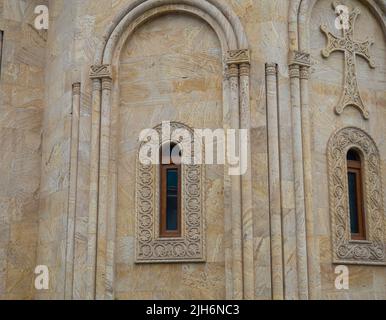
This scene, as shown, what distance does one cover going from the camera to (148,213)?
1337 centimetres

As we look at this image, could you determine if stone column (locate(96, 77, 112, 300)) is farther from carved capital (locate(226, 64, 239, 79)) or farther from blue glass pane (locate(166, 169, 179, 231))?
carved capital (locate(226, 64, 239, 79))

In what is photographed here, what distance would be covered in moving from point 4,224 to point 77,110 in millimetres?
3100

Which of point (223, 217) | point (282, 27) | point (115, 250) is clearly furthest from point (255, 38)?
point (115, 250)

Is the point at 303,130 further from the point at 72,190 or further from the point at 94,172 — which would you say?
the point at 72,190

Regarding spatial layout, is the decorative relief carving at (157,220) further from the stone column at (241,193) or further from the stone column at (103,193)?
the stone column at (241,193)

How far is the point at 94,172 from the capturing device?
13.5m

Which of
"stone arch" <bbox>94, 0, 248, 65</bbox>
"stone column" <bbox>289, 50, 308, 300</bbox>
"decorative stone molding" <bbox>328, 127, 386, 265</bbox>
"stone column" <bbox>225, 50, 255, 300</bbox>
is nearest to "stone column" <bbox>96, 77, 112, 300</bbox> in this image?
"stone arch" <bbox>94, 0, 248, 65</bbox>

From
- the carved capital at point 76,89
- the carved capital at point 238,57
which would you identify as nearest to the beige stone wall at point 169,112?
the carved capital at point 238,57

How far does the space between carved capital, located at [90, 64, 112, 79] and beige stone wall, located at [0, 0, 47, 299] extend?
7.44 ft

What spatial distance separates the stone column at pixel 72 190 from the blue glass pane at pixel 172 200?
74.3 inches

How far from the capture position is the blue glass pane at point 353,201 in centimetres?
1383

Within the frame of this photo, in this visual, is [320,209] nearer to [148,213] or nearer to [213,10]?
[148,213]

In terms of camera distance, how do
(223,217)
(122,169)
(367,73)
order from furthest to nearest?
(367,73) < (122,169) < (223,217)

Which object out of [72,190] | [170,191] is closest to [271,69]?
[170,191]
